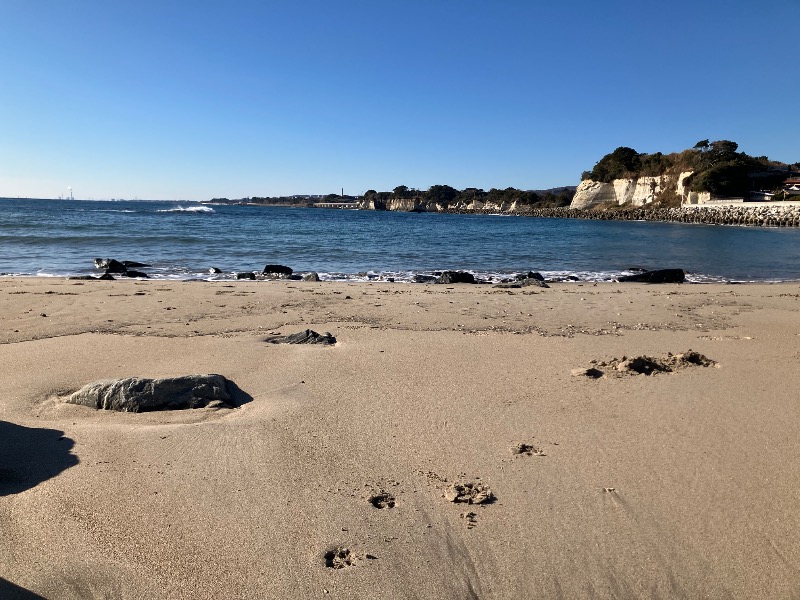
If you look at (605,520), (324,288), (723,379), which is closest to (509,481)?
(605,520)

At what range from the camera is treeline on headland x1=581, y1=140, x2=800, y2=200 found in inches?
2606

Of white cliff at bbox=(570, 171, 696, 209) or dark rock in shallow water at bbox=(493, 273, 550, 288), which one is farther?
white cliff at bbox=(570, 171, 696, 209)

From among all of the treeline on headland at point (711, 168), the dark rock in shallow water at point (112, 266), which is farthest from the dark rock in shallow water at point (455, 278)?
the treeline on headland at point (711, 168)

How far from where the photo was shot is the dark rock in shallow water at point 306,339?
6.36 metres

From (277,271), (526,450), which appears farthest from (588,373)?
(277,271)

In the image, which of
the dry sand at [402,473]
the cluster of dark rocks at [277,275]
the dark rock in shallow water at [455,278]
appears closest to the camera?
the dry sand at [402,473]

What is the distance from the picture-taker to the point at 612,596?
7.90 ft

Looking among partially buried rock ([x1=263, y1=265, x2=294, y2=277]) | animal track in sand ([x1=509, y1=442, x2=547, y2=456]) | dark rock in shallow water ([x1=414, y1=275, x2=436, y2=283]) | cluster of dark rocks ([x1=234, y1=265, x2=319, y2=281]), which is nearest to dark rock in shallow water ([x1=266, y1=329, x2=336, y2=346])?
animal track in sand ([x1=509, y1=442, x2=547, y2=456])

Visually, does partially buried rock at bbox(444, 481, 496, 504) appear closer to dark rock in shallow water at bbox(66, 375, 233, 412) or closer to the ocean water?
dark rock in shallow water at bbox(66, 375, 233, 412)

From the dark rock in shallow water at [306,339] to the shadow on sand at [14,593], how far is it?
4.18 metres

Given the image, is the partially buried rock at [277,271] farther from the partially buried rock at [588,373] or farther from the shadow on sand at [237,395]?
the partially buried rock at [588,373]

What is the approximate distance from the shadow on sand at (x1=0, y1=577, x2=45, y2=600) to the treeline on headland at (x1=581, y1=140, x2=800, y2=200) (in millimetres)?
77298

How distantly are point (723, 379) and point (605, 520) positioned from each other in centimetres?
309

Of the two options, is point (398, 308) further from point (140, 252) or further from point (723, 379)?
point (140, 252)
